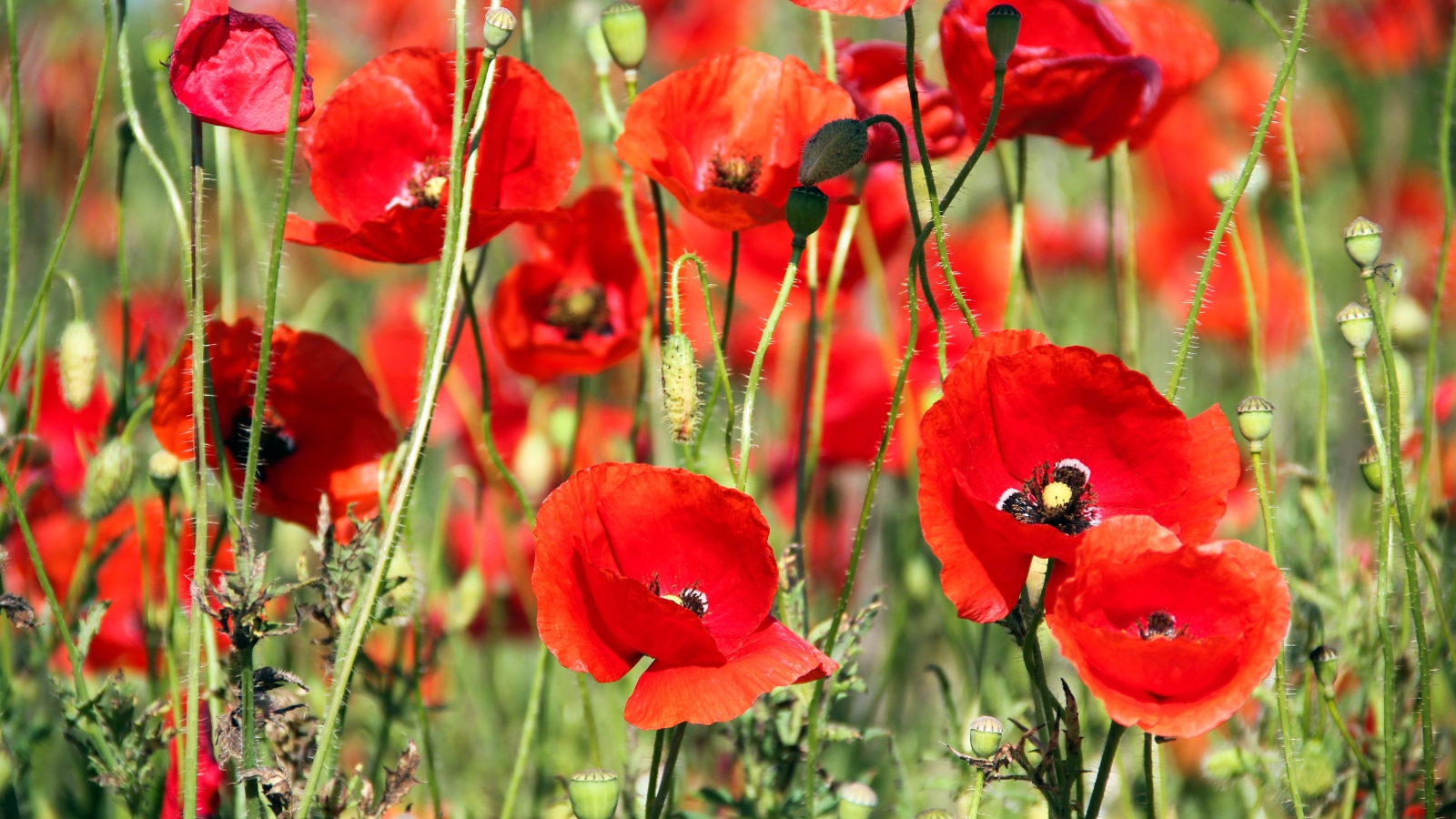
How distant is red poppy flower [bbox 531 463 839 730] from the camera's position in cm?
100

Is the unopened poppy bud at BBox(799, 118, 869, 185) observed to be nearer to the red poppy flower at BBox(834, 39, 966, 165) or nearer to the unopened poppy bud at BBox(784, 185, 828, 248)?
the unopened poppy bud at BBox(784, 185, 828, 248)

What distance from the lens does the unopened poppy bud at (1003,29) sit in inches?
43.2

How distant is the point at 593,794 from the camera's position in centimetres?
112

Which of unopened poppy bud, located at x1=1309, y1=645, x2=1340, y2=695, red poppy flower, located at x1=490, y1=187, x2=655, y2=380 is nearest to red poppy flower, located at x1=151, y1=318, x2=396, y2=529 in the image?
red poppy flower, located at x1=490, y1=187, x2=655, y2=380

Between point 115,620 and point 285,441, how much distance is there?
1.96 ft

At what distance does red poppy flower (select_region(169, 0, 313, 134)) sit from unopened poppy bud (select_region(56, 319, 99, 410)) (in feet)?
1.31

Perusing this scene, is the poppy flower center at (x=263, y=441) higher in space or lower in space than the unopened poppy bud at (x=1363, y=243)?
lower

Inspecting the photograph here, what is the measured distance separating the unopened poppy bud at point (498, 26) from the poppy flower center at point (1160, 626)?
71 centimetres

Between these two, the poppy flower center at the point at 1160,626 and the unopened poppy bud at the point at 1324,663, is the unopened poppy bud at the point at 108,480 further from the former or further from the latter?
the unopened poppy bud at the point at 1324,663

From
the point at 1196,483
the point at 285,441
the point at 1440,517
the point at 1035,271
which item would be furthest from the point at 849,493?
the point at 1196,483

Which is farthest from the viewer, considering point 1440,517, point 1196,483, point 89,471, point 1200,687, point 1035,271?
point 1035,271

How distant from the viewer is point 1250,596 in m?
0.95

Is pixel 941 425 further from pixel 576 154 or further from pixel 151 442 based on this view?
pixel 151 442

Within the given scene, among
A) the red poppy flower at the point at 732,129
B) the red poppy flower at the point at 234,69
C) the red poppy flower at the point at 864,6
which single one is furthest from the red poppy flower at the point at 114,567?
the red poppy flower at the point at 864,6
